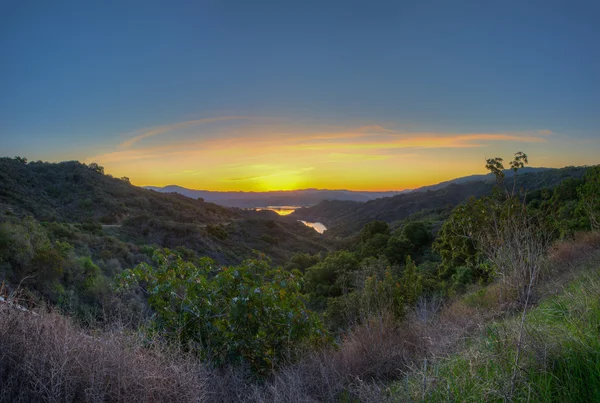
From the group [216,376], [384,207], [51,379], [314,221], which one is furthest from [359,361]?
[314,221]

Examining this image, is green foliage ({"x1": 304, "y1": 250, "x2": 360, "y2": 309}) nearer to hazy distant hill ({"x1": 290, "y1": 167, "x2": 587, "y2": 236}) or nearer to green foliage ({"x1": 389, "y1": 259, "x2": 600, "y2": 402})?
green foliage ({"x1": 389, "y1": 259, "x2": 600, "y2": 402})

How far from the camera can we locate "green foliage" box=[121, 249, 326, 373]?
16.0ft

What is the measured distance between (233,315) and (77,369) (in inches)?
91.0

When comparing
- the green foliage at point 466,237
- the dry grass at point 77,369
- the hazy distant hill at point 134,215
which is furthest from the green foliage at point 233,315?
the hazy distant hill at point 134,215

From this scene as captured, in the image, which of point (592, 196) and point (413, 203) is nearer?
point (592, 196)

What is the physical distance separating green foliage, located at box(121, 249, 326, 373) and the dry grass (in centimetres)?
140

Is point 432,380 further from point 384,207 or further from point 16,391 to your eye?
point 384,207

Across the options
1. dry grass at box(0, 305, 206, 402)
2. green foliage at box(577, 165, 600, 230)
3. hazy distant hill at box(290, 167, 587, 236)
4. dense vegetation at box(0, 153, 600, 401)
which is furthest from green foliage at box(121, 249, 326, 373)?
hazy distant hill at box(290, 167, 587, 236)

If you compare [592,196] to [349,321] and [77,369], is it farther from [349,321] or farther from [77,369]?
[77,369]

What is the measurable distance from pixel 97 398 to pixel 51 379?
0.36 m

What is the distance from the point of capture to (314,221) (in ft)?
281

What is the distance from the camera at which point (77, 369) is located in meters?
2.85

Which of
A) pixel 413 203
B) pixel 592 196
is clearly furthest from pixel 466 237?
pixel 413 203

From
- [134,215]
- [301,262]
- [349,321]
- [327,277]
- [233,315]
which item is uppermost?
[134,215]
